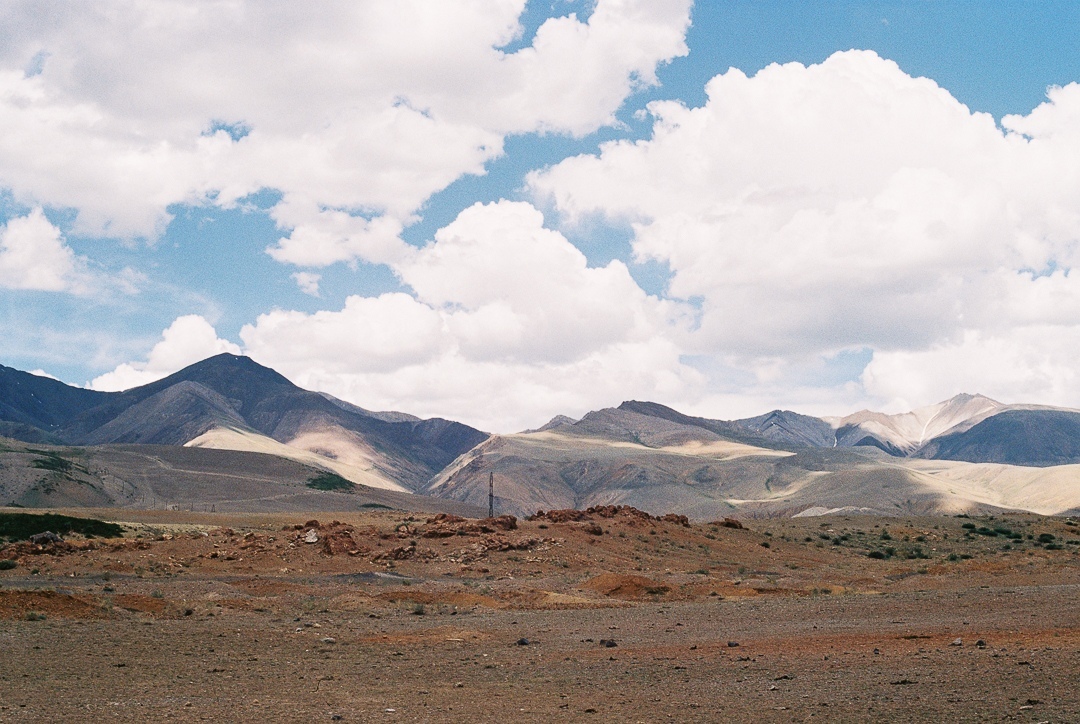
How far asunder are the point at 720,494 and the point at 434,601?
157503mm

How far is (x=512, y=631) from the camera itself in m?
21.0

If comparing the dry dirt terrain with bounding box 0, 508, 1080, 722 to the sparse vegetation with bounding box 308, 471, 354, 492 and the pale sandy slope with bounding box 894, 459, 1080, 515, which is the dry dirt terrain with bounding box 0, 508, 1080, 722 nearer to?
the sparse vegetation with bounding box 308, 471, 354, 492

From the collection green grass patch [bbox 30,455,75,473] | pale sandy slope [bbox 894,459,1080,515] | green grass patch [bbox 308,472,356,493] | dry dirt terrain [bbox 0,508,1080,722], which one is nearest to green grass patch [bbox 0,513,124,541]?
dry dirt terrain [bbox 0,508,1080,722]

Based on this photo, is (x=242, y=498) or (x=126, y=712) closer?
(x=126, y=712)

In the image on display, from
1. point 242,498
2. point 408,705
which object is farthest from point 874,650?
point 242,498

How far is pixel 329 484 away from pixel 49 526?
3641 inches

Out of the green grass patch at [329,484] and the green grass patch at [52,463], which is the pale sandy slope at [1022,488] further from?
the green grass patch at [52,463]

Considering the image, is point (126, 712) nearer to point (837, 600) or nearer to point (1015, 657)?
point (1015, 657)

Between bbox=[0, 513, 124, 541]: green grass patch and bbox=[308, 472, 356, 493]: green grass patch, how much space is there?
8059cm

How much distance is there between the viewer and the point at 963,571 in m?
35.6

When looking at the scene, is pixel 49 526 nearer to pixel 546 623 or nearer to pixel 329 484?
pixel 546 623

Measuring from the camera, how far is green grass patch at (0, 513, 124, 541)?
55.3m

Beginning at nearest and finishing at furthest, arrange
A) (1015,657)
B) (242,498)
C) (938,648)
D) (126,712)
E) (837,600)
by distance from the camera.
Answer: (126,712)
(1015,657)
(938,648)
(837,600)
(242,498)

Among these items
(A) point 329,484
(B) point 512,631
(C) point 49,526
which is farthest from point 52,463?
(B) point 512,631
